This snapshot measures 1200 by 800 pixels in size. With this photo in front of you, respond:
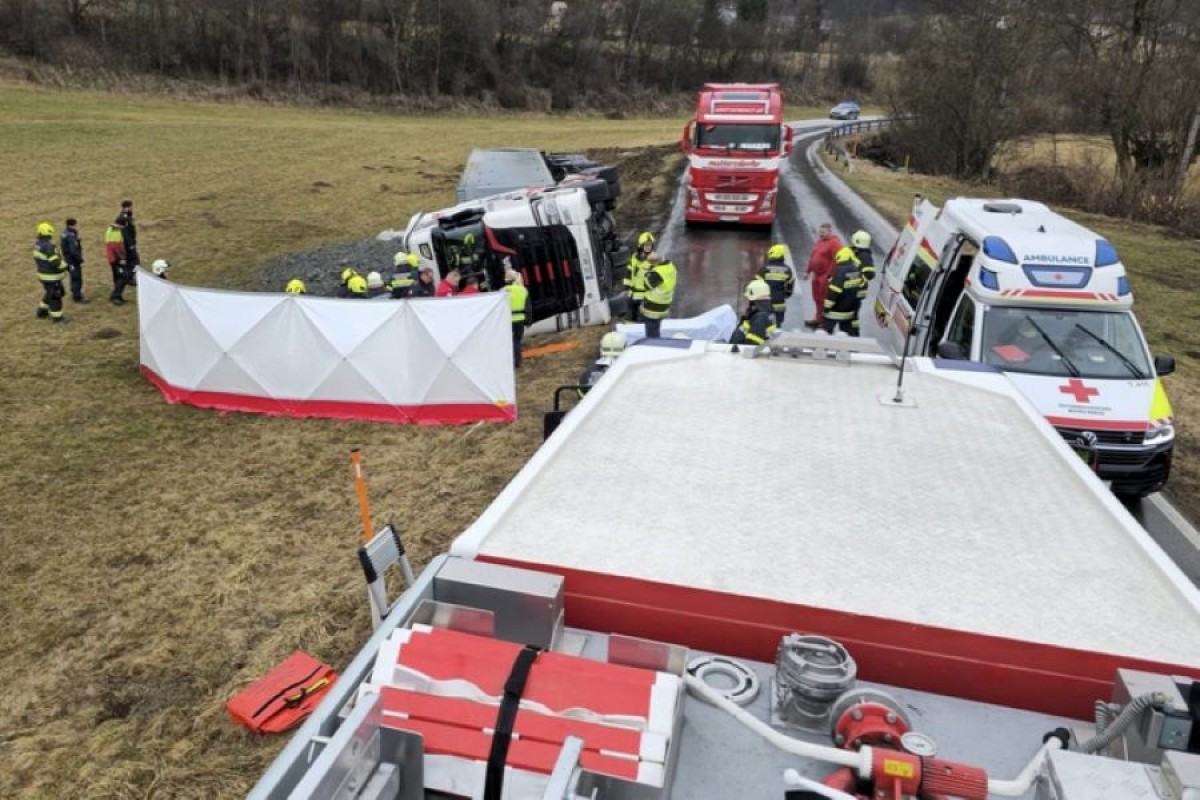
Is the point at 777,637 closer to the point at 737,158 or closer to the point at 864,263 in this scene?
the point at 864,263

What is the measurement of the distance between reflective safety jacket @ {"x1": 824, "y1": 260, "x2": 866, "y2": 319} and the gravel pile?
10357 mm

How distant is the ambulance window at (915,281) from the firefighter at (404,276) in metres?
7.81

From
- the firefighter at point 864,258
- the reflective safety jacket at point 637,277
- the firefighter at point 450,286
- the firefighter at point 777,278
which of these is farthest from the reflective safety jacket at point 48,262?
the firefighter at point 864,258

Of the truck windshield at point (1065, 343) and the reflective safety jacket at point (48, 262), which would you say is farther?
the reflective safety jacket at point (48, 262)

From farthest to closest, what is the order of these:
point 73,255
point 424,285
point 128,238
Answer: point 128,238, point 73,255, point 424,285

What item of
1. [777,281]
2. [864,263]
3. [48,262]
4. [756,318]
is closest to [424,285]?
[777,281]

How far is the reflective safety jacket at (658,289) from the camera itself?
1273cm

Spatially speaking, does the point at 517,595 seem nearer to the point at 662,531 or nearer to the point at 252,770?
the point at 662,531

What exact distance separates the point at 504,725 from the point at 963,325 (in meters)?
8.59

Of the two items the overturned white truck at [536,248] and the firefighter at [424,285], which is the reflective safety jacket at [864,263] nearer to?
the overturned white truck at [536,248]

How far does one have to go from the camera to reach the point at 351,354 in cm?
1198

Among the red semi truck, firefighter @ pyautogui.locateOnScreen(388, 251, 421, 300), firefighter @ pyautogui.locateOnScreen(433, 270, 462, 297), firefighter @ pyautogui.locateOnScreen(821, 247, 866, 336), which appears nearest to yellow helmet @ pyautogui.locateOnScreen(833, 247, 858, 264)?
firefighter @ pyautogui.locateOnScreen(821, 247, 866, 336)

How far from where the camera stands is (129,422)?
40.6 feet

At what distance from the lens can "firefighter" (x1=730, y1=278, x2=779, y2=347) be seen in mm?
10547
